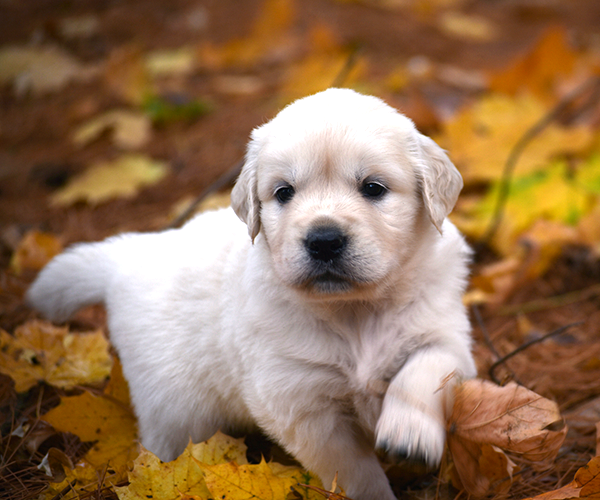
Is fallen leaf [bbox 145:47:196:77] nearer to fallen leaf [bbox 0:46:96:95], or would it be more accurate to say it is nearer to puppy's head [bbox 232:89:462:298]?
fallen leaf [bbox 0:46:96:95]

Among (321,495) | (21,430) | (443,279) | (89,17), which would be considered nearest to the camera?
(321,495)

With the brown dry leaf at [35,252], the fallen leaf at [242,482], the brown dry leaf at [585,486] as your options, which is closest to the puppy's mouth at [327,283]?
the fallen leaf at [242,482]

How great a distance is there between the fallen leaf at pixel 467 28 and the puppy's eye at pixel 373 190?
7.45 m

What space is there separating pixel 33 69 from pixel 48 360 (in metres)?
5.01

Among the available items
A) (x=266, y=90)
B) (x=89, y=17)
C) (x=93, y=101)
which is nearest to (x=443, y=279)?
(x=266, y=90)

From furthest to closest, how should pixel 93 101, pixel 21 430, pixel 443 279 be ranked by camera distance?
pixel 93 101 < pixel 21 430 < pixel 443 279

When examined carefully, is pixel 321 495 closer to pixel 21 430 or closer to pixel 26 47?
pixel 21 430

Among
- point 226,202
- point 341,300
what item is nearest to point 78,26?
point 226,202

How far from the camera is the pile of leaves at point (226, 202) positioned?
219 centimetres

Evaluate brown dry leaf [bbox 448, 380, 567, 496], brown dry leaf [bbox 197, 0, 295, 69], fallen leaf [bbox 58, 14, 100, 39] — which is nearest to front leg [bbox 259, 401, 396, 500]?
brown dry leaf [bbox 448, 380, 567, 496]

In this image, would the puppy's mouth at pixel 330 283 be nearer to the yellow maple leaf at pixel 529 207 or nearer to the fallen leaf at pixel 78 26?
the yellow maple leaf at pixel 529 207

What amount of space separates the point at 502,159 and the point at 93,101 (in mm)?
4516

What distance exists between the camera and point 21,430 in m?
2.63

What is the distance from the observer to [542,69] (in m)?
5.62
